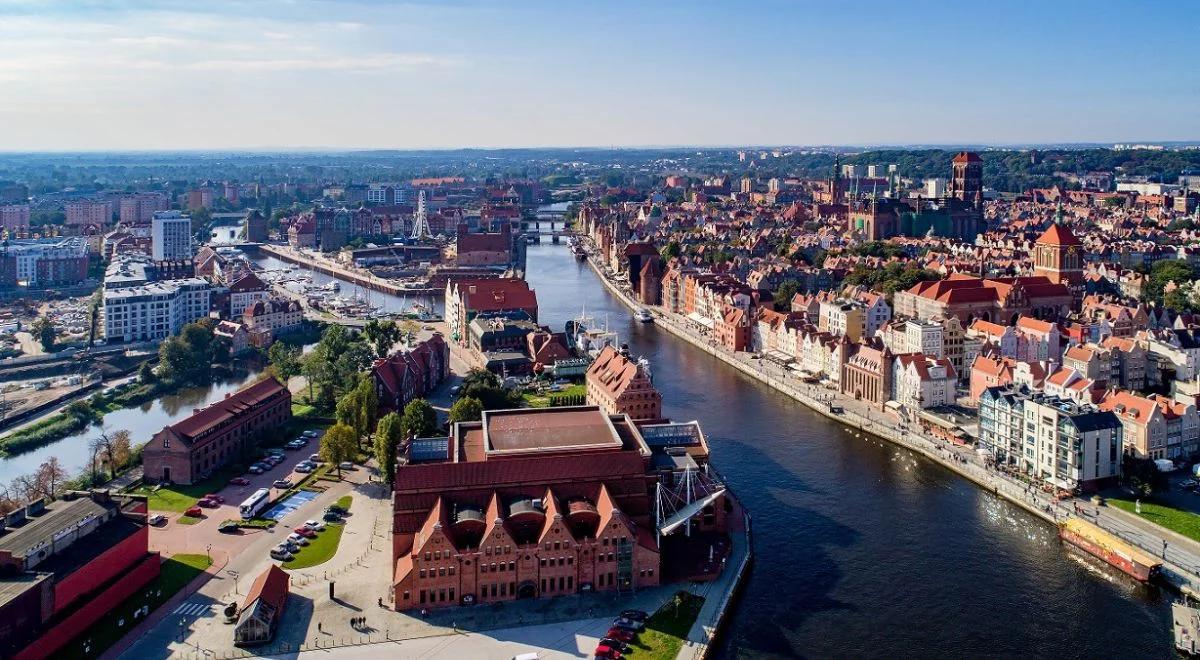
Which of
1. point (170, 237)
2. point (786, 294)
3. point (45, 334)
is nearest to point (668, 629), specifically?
point (786, 294)

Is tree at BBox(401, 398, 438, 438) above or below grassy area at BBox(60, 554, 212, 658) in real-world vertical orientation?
above

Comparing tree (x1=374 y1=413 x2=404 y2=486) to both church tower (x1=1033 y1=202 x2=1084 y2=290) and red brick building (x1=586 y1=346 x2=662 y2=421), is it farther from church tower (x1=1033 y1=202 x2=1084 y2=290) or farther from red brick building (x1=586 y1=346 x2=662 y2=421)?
church tower (x1=1033 y1=202 x2=1084 y2=290)

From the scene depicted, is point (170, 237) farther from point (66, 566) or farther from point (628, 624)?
point (628, 624)

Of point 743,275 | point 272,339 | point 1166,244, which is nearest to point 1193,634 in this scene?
point 272,339

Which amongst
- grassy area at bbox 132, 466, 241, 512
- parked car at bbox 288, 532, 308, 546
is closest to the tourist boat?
parked car at bbox 288, 532, 308, 546

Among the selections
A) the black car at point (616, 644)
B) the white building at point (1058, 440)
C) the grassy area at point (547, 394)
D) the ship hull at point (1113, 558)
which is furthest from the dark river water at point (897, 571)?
the grassy area at point (547, 394)

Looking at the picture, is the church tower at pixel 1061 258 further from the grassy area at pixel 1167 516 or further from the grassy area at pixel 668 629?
the grassy area at pixel 668 629

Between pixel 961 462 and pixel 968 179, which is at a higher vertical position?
pixel 968 179
